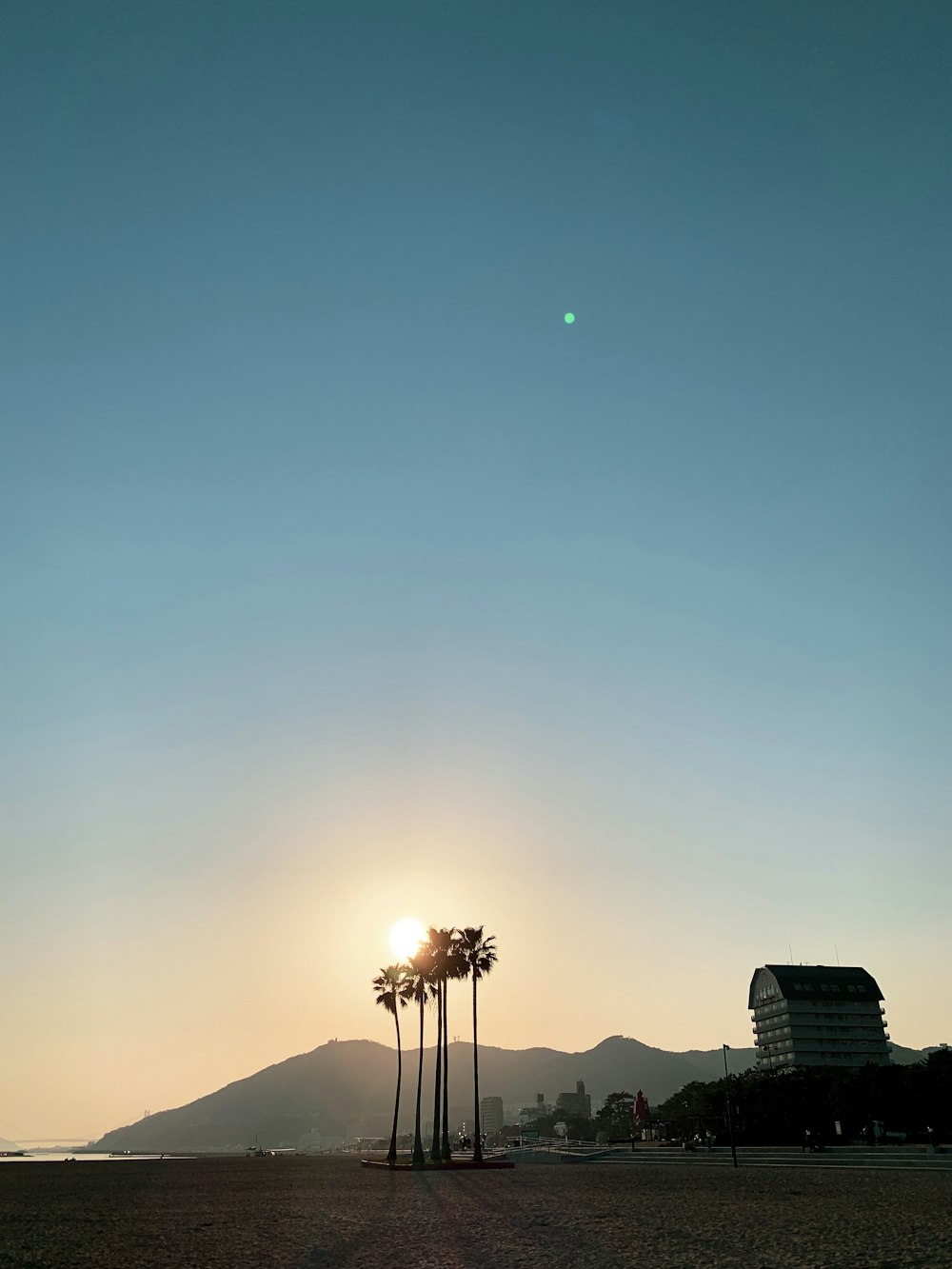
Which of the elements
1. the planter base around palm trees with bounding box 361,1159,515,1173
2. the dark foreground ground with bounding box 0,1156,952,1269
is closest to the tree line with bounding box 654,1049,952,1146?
the planter base around palm trees with bounding box 361,1159,515,1173

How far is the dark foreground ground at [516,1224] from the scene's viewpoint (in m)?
22.1

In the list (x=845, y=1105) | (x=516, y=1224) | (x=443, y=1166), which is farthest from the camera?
(x=845, y=1105)

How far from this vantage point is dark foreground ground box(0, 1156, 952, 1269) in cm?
2206

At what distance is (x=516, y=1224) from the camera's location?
29.3 meters

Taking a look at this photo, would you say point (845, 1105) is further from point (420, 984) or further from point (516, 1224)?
point (516, 1224)

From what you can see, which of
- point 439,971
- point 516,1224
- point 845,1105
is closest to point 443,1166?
point 439,971

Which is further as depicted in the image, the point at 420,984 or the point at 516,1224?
the point at 420,984

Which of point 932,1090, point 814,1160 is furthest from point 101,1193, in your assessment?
A: point 932,1090

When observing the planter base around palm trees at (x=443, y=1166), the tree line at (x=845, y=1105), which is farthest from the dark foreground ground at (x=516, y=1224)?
the tree line at (x=845, y=1105)

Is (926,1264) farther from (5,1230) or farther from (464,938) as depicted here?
(464,938)

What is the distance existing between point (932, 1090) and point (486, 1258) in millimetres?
81009

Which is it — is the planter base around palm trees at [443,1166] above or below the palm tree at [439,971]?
below

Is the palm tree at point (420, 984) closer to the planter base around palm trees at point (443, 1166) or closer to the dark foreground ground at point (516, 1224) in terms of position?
the planter base around palm trees at point (443, 1166)

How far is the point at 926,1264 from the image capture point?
1911 centimetres
